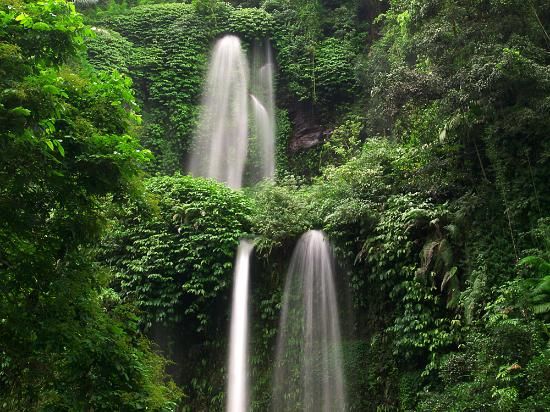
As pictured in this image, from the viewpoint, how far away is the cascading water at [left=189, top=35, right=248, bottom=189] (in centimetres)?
1919

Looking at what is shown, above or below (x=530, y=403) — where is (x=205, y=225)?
above

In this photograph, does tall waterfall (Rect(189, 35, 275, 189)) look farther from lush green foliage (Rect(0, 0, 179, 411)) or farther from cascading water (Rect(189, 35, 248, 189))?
lush green foliage (Rect(0, 0, 179, 411))

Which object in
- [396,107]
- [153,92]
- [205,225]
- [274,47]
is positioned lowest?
[205,225]

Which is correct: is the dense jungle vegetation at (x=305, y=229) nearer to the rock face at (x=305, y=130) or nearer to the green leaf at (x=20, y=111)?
the green leaf at (x=20, y=111)

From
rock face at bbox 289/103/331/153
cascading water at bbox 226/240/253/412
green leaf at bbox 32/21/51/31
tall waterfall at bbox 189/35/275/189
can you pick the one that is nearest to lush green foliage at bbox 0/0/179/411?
green leaf at bbox 32/21/51/31

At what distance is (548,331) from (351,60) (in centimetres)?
1572

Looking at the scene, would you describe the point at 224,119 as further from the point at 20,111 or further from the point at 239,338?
the point at 20,111

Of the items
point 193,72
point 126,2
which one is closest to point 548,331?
point 193,72

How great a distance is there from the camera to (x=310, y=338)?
10.7m

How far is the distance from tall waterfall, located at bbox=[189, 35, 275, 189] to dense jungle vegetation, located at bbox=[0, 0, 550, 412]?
8.81 ft

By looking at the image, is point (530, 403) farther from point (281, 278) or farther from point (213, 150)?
point (213, 150)

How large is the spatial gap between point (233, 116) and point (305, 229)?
32.4 feet

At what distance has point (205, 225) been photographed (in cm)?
1259

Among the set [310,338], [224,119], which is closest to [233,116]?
[224,119]
